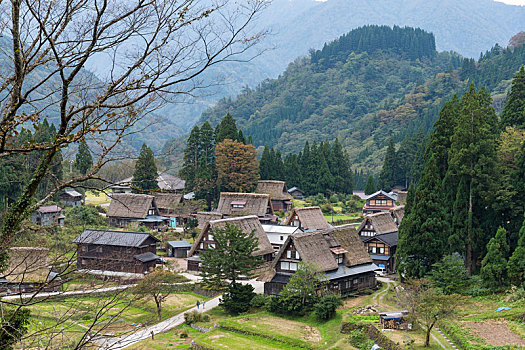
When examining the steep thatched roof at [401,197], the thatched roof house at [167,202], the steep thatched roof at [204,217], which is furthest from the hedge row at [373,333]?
the steep thatched roof at [401,197]

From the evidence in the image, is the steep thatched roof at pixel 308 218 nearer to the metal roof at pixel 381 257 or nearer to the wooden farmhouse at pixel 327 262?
the metal roof at pixel 381 257

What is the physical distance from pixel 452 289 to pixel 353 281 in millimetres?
6561

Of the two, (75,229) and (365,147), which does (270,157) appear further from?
(365,147)

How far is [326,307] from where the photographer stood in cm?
2475

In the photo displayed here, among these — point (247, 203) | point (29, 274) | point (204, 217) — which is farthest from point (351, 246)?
point (29, 274)

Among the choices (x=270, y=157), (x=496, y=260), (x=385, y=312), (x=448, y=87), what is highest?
(x=448, y=87)

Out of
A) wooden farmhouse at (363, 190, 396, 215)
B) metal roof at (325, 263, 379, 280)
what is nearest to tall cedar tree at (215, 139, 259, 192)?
wooden farmhouse at (363, 190, 396, 215)

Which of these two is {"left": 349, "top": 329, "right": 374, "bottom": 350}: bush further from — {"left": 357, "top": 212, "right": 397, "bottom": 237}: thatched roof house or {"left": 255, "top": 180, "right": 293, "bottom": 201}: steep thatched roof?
{"left": 255, "top": 180, "right": 293, "bottom": 201}: steep thatched roof

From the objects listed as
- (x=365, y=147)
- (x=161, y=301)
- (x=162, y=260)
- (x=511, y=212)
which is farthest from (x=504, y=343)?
(x=365, y=147)

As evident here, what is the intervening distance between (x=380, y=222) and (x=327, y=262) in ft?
37.5

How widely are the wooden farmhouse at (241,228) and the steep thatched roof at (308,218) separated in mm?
5226

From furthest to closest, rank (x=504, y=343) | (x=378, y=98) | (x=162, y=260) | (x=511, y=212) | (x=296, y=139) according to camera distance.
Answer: (x=378, y=98) < (x=296, y=139) < (x=162, y=260) < (x=511, y=212) < (x=504, y=343)

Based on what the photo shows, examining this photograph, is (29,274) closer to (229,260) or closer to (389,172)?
(229,260)

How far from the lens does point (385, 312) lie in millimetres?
24047
